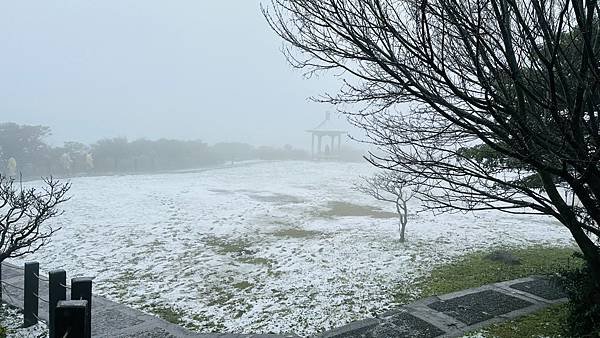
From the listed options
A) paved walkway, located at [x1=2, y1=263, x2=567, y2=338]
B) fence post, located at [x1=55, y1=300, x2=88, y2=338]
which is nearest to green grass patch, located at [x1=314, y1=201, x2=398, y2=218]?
paved walkway, located at [x1=2, y1=263, x2=567, y2=338]

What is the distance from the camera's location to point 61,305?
250 cm

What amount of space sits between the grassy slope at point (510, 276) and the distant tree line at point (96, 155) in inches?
786

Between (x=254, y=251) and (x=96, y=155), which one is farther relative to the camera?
(x=96, y=155)

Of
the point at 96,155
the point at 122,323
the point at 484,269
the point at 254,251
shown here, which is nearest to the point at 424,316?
the point at 484,269

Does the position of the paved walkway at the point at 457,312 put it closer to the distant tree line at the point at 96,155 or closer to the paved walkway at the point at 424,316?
the paved walkway at the point at 424,316

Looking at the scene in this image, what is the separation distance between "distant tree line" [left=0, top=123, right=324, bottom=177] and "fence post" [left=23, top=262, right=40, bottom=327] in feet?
54.6

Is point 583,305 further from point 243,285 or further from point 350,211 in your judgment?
point 350,211

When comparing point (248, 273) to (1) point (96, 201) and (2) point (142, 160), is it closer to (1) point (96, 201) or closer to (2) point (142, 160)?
(1) point (96, 201)

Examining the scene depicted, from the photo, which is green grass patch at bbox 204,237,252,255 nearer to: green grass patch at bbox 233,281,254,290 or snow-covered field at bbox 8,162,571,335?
snow-covered field at bbox 8,162,571,335

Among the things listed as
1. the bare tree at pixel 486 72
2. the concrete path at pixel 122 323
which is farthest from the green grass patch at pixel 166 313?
the bare tree at pixel 486 72

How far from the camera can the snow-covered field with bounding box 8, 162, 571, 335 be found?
5867 mm

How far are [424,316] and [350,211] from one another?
1042 centimetres

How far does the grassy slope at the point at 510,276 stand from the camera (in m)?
4.37

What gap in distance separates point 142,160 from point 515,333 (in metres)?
28.4
